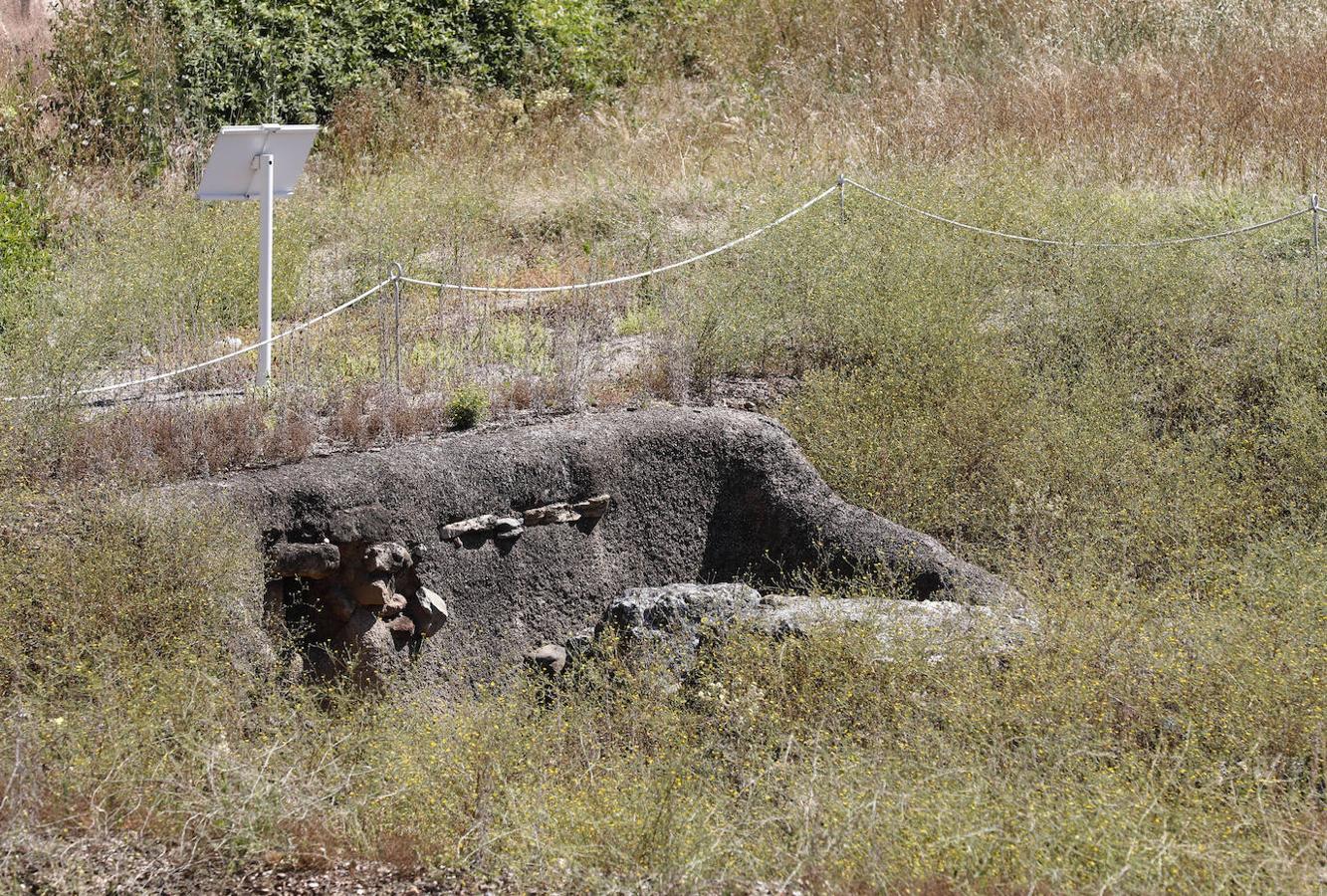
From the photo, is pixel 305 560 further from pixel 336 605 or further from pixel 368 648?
pixel 368 648

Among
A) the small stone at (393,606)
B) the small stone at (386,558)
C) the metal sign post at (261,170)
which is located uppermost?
the metal sign post at (261,170)

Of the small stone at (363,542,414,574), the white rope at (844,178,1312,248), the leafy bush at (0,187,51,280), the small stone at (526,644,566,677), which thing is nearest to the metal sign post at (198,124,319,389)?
the small stone at (363,542,414,574)

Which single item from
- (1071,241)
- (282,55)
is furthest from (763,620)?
(282,55)

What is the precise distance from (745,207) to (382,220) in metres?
2.48

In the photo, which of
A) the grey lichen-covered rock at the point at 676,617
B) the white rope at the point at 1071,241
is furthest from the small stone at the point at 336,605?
the white rope at the point at 1071,241

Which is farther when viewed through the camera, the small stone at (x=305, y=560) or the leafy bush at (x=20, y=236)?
the leafy bush at (x=20, y=236)

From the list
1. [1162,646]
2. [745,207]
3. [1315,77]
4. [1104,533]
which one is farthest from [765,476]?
[1315,77]

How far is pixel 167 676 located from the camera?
412 cm

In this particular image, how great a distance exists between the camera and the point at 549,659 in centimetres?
591

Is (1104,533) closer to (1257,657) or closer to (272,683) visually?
(1257,657)

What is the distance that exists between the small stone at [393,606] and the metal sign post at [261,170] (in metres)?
1.37

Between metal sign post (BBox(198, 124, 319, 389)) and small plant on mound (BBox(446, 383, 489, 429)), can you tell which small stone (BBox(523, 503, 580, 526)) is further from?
metal sign post (BBox(198, 124, 319, 389))

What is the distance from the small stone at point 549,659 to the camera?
586cm

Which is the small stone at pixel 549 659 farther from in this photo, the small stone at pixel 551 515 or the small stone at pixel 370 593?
the small stone at pixel 370 593
